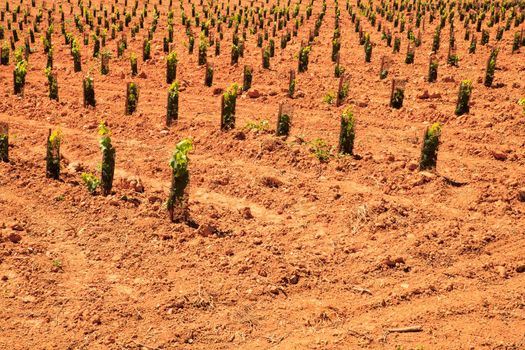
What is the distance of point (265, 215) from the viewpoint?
7.42 m

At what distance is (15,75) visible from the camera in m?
12.6

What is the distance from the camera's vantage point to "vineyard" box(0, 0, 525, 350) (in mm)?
5410

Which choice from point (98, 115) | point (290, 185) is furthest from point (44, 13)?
point (290, 185)

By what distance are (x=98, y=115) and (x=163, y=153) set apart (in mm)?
2549

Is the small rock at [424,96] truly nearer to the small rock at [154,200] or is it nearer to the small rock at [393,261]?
the small rock at [393,261]

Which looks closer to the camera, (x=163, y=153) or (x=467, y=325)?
(x=467, y=325)

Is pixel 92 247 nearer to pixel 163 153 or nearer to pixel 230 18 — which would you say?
pixel 163 153

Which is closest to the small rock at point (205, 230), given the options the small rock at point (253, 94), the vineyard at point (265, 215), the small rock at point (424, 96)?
the vineyard at point (265, 215)

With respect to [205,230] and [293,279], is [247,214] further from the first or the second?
[293,279]

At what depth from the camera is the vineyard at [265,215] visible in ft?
17.7

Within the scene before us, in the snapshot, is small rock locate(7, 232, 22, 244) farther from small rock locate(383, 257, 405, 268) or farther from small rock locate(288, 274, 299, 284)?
small rock locate(383, 257, 405, 268)

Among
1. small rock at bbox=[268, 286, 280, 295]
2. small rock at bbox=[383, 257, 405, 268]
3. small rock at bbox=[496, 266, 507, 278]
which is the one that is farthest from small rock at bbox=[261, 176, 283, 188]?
small rock at bbox=[496, 266, 507, 278]

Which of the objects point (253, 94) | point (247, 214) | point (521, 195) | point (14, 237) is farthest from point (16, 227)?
point (253, 94)

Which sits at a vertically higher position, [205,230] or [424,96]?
[424,96]
